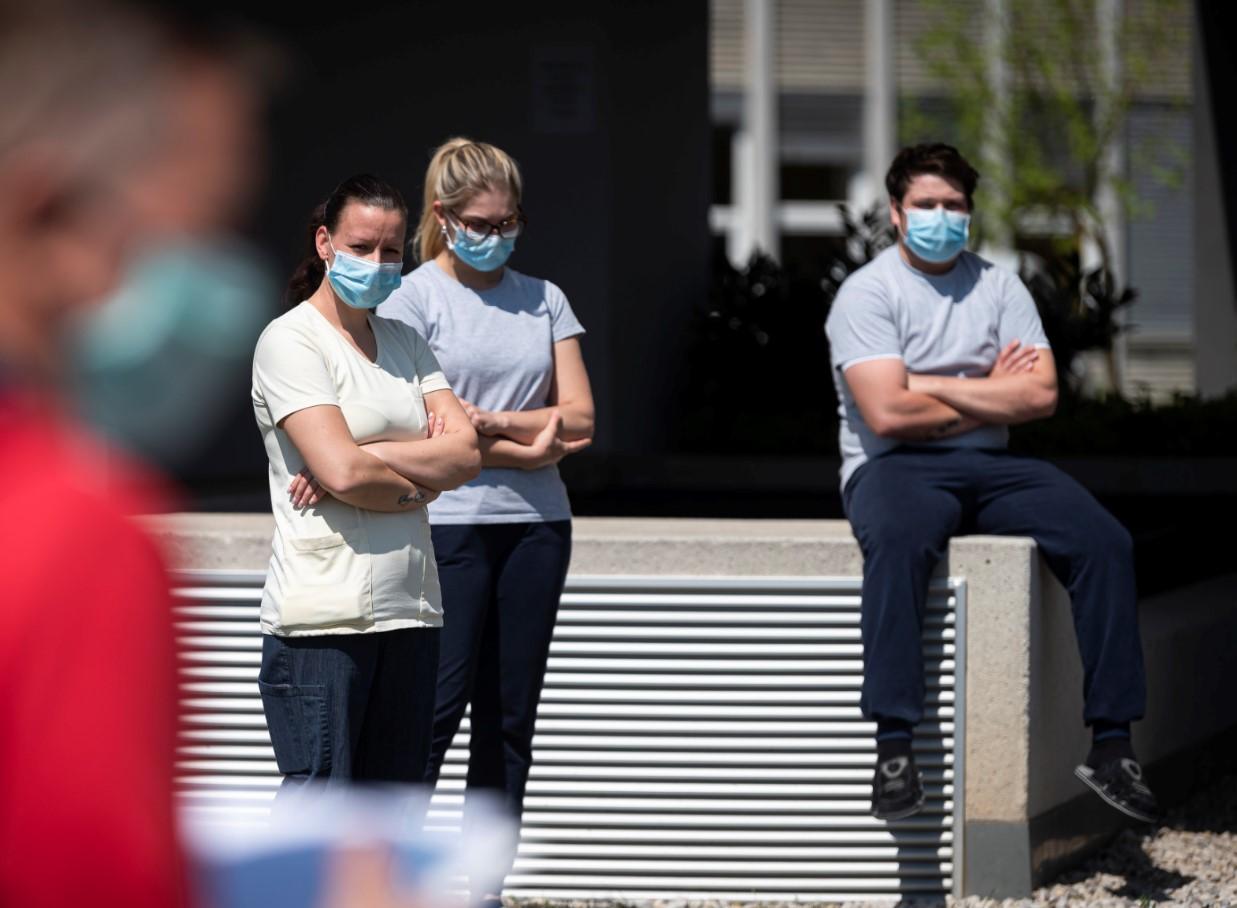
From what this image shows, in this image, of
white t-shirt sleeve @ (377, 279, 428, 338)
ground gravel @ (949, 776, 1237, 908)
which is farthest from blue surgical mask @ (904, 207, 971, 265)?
ground gravel @ (949, 776, 1237, 908)

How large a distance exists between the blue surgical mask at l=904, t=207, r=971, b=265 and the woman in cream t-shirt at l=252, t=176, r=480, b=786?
6.64 feet

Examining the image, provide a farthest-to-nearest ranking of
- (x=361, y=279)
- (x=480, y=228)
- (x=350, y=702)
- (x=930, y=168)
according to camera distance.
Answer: (x=930, y=168) < (x=480, y=228) < (x=361, y=279) < (x=350, y=702)

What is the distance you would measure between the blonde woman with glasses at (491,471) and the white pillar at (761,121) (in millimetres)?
22537

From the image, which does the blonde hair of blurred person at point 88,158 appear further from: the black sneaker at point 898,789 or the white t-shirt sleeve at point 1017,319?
the white t-shirt sleeve at point 1017,319

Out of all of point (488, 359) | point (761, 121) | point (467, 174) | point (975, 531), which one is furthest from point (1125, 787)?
point (761, 121)

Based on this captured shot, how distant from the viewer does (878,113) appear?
2739cm

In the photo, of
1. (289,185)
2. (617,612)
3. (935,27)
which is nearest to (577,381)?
(617,612)

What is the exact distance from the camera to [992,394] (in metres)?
5.39

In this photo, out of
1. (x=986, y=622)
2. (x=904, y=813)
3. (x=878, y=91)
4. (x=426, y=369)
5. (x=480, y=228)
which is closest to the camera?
(x=426, y=369)

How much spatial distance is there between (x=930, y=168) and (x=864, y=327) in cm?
54

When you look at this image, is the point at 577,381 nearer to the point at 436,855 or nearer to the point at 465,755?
the point at 465,755

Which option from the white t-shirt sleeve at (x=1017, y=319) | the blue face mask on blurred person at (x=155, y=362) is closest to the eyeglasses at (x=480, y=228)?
the white t-shirt sleeve at (x=1017, y=319)

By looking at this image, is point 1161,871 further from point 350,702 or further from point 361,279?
point 361,279

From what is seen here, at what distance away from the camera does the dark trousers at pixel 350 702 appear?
12.0 ft
